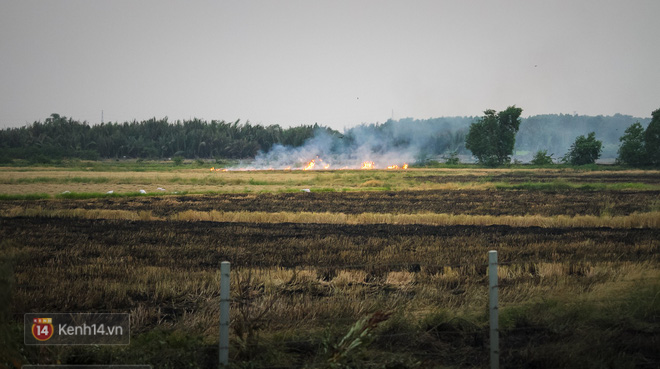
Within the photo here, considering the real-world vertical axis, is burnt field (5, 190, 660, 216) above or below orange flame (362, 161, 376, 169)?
below

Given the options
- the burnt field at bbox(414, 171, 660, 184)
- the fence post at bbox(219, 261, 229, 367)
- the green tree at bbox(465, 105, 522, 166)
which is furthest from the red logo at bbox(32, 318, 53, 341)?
the green tree at bbox(465, 105, 522, 166)

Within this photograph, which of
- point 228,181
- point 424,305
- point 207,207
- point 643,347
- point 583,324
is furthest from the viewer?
point 228,181

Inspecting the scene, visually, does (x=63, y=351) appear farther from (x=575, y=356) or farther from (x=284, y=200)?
(x=284, y=200)

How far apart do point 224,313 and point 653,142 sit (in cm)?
10745

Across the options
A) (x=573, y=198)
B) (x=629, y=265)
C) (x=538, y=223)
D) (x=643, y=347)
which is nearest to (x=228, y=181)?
(x=573, y=198)

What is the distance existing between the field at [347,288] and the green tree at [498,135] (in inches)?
3913

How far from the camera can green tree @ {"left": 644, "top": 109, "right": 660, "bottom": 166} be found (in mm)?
96000

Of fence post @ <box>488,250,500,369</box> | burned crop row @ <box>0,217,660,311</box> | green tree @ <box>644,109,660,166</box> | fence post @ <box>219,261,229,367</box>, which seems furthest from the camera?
green tree @ <box>644,109,660,166</box>

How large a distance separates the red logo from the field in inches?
8.6

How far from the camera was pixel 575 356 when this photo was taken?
21.5 feet

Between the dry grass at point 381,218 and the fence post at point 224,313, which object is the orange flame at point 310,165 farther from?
the fence post at point 224,313

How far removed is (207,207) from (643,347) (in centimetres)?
2763

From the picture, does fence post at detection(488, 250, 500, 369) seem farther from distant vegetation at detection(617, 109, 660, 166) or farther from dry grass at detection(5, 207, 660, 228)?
distant vegetation at detection(617, 109, 660, 166)

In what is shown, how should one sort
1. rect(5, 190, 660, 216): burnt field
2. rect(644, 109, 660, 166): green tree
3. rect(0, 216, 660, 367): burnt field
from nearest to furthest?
rect(0, 216, 660, 367): burnt field
rect(5, 190, 660, 216): burnt field
rect(644, 109, 660, 166): green tree
